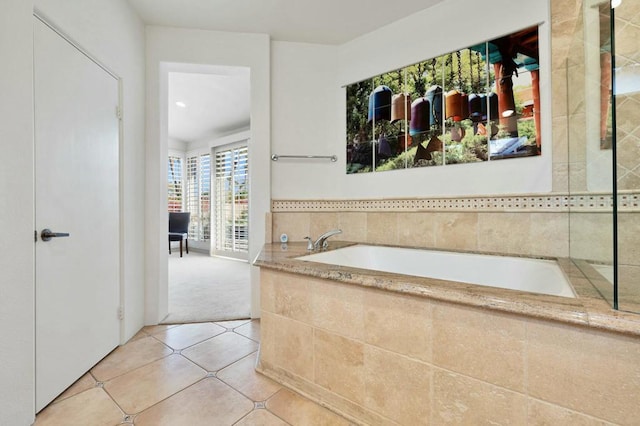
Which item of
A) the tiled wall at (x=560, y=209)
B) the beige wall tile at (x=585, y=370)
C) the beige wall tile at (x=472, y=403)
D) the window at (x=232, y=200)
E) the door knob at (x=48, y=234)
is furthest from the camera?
the window at (x=232, y=200)

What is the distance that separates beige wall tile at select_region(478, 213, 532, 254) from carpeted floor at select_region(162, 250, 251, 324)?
203cm

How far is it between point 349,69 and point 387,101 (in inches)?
21.1

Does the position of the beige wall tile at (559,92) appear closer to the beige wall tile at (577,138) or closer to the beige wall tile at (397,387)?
the beige wall tile at (577,138)

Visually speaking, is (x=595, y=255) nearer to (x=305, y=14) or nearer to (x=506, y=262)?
(x=506, y=262)

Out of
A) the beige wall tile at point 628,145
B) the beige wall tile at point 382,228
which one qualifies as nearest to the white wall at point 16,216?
the beige wall tile at point 382,228

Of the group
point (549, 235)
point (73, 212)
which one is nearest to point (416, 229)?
point (549, 235)

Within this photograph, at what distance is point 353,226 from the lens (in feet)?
8.10

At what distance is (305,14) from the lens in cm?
223

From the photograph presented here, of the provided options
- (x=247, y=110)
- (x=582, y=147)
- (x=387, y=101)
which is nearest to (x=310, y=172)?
(x=387, y=101)

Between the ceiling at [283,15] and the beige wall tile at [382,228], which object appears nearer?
the ceiling at [283,15]

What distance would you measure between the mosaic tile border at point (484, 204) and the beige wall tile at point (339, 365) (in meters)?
1.20

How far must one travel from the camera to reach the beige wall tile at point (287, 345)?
4.59 feet

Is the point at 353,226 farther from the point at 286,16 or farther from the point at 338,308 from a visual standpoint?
the point at 286,16

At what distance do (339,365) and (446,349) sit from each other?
504 mm
